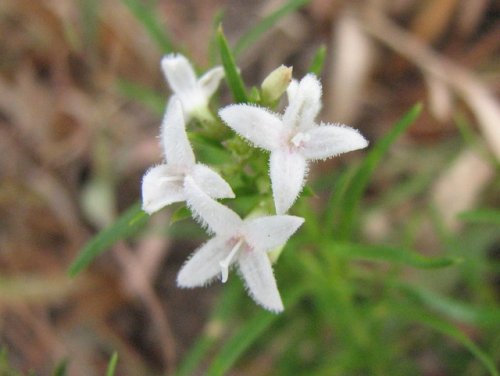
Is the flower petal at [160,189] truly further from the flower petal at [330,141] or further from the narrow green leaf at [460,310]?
the narrow green leaf at [460,310]

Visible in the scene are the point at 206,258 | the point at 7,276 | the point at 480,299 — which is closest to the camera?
the point at 206,258

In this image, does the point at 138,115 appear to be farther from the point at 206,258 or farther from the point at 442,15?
the point at 206,258

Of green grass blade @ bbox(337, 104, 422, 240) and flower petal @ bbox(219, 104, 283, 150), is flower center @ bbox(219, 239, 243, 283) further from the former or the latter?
green grass blade @ bbox(337, 104, 422, 240)

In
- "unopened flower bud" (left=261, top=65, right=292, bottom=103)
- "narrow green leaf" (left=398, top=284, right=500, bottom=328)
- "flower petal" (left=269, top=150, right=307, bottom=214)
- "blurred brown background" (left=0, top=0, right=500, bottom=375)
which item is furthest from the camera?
"blurred brown background" (left=0, top=0, right=500, bottom=375)

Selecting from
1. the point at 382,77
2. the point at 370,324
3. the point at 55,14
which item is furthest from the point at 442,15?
the point at 55,14

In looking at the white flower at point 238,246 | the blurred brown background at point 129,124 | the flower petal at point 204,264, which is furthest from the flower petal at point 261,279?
the blurred brown background at point 129,124

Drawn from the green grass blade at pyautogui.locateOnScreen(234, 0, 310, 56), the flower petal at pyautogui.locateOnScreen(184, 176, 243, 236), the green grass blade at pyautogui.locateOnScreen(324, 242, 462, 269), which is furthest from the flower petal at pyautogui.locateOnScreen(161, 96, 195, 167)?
the green grass blade at pyautogui.locateOnScreen(324, 242, 462, 269)

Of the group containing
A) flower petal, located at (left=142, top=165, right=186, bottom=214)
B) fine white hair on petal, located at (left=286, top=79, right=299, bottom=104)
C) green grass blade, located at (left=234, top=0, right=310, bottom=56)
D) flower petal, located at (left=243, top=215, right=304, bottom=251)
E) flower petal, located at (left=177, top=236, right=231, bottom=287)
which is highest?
green grass blade, located at (left=234, top=0, right=310, bottom=56)
